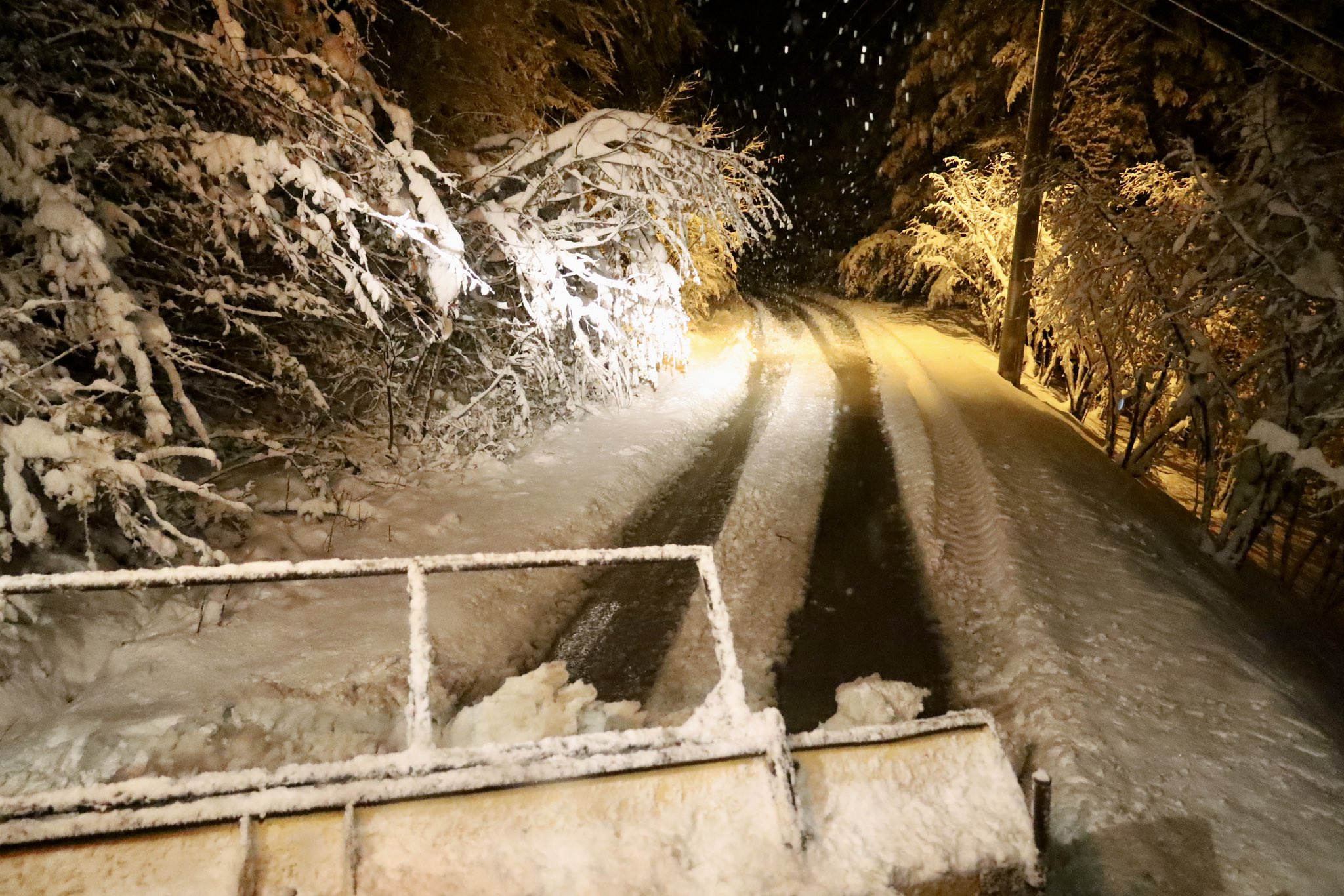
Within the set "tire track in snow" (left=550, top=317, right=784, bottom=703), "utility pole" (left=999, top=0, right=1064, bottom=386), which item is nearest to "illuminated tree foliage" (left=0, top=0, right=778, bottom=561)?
"tire track in snow" (left=550, top=317, right=784, bottom=703)

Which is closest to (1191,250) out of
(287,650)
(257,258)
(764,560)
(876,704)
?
(764,560)

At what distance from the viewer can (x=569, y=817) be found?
203 centimetres

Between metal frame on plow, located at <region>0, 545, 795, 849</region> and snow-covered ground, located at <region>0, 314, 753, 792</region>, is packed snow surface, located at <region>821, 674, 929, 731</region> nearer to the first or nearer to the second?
metal frame on plow, located at <region>0, 545, 795, 849</region>

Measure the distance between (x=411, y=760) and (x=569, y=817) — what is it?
0.54 m

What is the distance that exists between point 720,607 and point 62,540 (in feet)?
16.7

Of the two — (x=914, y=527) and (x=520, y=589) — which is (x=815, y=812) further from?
(x=914, y=527)

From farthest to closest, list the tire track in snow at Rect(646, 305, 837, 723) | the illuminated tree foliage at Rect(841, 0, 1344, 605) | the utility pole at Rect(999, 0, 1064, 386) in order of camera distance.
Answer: the utility pole at Rect(999, 0, 1064, 386)
the illuminated tree foliage at Rect(841, 0, 1344, 605)
the tire track in snow at Rect(646, 305, 837, 723)

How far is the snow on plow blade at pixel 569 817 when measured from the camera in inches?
70.5

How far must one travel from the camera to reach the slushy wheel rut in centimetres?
470

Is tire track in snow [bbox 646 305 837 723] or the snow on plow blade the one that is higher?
the snow on plow blade

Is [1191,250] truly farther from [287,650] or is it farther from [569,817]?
[287,650]

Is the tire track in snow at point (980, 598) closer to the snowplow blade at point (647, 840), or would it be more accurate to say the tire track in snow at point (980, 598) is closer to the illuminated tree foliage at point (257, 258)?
the snowplow blade at point (647, 840)

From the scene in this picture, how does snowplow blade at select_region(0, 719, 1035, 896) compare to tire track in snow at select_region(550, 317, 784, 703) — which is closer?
snowplow blade at select_region(0, 719, 1035, 896)

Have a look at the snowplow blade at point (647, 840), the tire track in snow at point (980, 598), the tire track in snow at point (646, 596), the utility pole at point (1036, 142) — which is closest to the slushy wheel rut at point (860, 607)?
the tire track in snow at point (980, 598)
